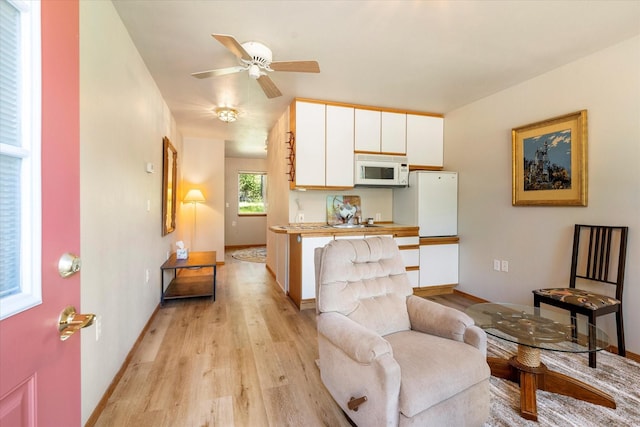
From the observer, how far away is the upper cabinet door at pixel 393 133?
3945 mm

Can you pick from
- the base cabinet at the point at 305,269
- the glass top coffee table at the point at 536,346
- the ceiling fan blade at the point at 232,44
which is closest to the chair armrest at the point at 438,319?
the glass top coffee table at the point at 536,346

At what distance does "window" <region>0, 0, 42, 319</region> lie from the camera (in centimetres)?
60

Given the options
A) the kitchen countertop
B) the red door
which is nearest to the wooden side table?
the kitchen countertop

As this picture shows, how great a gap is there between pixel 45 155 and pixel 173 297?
3.29 meters

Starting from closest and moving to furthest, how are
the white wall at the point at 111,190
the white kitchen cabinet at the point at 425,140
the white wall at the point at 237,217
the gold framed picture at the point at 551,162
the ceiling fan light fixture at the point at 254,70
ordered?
the white wall at the point at 111,190, the ceiling fan light fixture at the point at 254,70, the gold framed picture at the point at 551,162, the white kitchen cabinet at the point at 425,140, the white wall at the point at 237,217

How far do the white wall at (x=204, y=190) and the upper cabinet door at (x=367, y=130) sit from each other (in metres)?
3.05

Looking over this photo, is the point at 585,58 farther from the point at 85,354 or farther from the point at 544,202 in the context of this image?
the point at 85,354

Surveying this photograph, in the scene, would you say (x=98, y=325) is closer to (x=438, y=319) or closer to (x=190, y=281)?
(x=438, y=319)

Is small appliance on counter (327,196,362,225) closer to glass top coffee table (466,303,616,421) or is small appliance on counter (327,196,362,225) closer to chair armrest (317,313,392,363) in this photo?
glass top coffee table (466,303,616,421)

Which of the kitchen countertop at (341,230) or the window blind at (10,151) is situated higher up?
the window blind at (10,151)

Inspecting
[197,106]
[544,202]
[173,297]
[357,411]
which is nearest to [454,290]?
[544,202]

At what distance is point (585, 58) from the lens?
8.52 feet

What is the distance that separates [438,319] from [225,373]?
149cm

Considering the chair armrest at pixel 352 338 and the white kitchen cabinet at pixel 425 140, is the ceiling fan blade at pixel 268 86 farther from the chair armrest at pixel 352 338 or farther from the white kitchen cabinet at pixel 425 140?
the white kitchen cabinet at pixel 425 140
